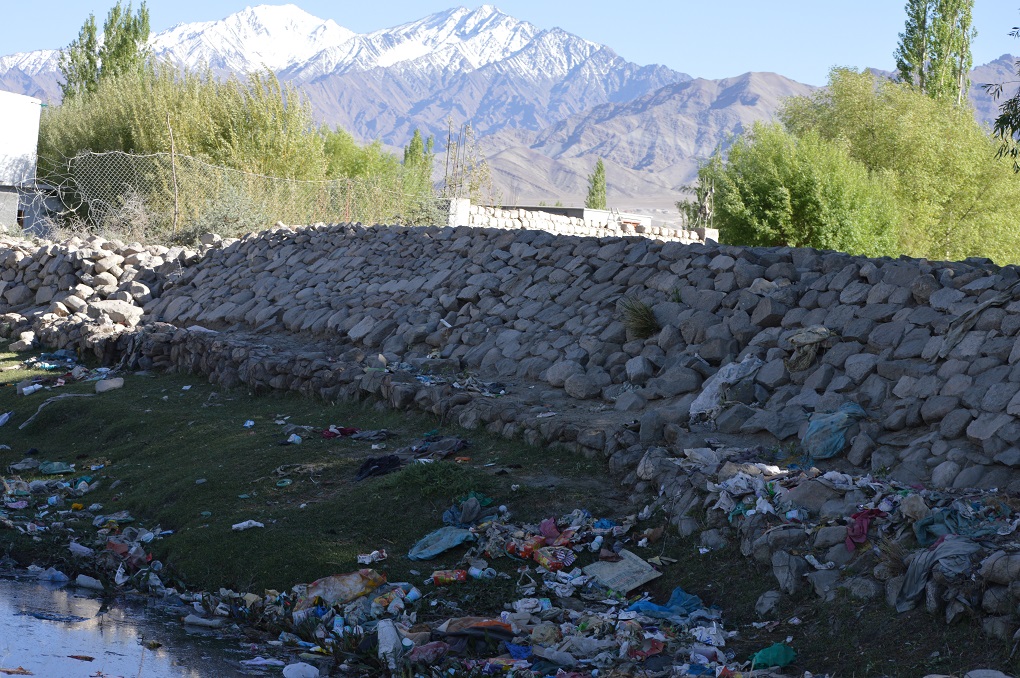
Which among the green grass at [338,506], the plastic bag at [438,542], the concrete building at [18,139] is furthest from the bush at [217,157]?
the plastic bag at [438,542]

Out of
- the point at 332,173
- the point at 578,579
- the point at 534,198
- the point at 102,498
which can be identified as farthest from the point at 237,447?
the point at 534,198

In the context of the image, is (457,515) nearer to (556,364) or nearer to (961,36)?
(556,364)

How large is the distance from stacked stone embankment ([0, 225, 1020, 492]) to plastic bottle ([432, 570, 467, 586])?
71.6 inches

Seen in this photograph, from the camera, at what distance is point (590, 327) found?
11422mm

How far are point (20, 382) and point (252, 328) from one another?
3.35 m

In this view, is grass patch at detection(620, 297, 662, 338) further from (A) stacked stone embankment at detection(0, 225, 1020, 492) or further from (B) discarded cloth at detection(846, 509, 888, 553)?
(B) discarded cloth at detection(846, 509, 888, 553)

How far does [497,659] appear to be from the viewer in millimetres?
5477

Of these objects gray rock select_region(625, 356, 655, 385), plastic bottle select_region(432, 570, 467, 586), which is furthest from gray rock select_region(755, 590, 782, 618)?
gray rock select_region(625, 356, 655, 385)

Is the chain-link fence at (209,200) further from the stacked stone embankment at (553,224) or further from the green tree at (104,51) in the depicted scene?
the green tree at (104,51)

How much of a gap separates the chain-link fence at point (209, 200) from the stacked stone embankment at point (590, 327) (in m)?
2.57

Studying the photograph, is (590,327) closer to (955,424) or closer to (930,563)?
(955,424)

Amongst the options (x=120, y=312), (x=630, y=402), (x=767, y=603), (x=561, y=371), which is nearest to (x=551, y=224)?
(x=120, y=312)

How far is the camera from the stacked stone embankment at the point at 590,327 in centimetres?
799

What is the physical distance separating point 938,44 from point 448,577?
37038 mm
